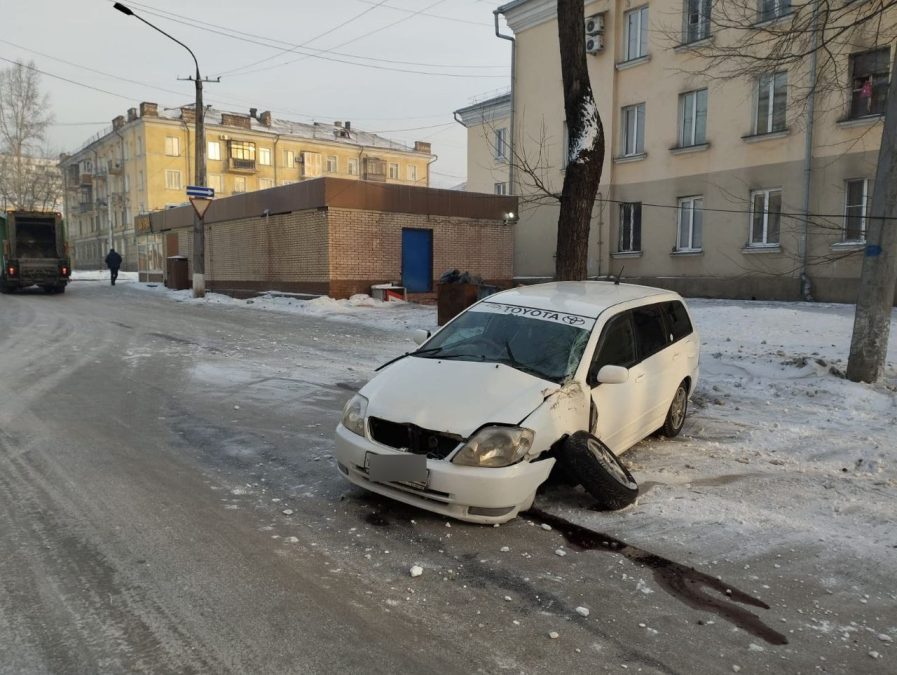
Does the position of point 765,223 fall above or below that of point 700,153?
below

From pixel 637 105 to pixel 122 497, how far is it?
21.5m

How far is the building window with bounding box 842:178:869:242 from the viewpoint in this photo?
16344mm

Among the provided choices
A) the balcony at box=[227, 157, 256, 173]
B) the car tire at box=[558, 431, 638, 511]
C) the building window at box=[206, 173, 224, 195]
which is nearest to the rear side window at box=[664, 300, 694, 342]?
the car tire at box=[558, 431, 638, 511]

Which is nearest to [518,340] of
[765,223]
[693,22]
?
[765,223]

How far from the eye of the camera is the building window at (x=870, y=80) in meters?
15.8

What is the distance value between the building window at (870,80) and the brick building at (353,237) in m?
10.9

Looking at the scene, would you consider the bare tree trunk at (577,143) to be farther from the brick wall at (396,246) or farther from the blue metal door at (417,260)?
the blue metal door at (417,260)

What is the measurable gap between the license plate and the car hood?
223mm

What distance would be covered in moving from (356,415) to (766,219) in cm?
1754

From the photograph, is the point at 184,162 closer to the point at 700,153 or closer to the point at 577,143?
the point at 700,153

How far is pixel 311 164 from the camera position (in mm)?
61625

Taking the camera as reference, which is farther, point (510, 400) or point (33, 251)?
point (33, 251)

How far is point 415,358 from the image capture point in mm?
5062

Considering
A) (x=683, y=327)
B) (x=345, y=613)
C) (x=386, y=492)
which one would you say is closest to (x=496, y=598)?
(x=345, y=613)
